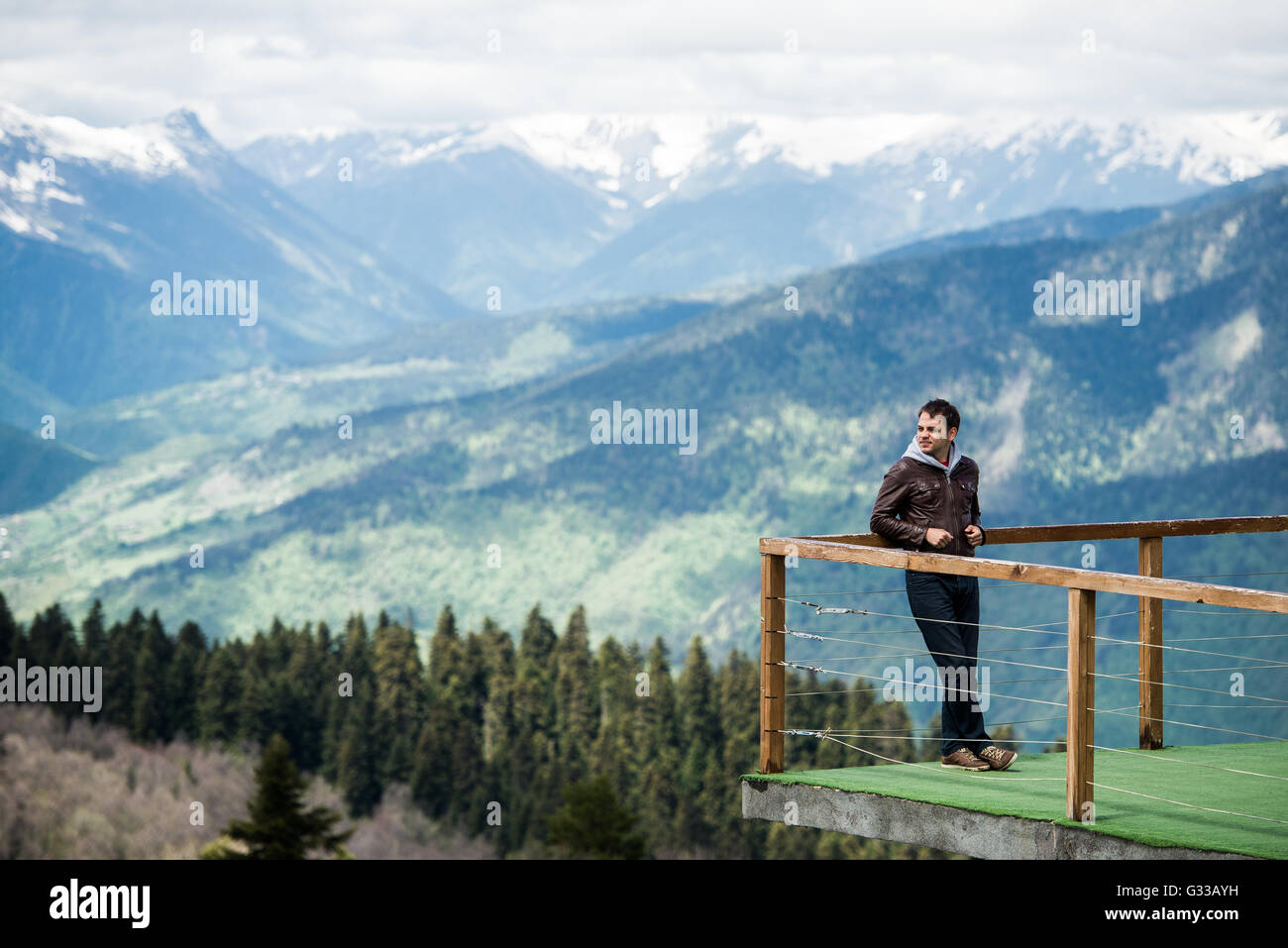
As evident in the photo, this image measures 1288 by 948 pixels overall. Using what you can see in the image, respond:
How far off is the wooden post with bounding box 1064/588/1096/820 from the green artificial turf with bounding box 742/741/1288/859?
0.15 m

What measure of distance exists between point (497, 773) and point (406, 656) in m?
11.1

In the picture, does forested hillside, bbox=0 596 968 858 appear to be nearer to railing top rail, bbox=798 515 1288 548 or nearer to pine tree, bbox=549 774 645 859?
pine tree, bbox=549 774 645 859

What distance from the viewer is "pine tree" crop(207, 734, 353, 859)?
2499 inches

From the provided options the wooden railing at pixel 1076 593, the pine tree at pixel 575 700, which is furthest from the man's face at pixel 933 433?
the pine tree at pixel 575 700

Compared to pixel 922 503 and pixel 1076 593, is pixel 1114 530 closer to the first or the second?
pixel 922 503

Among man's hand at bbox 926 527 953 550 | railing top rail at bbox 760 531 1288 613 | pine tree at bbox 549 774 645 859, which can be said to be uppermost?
man's hand at bbox 926 527 953 550

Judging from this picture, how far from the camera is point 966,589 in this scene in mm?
10508

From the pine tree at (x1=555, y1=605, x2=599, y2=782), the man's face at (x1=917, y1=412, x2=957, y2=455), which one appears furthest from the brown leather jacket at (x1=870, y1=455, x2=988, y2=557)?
the pine tree at (x1=555, y1=605, x2=599, y2=782)

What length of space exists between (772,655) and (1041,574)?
2.06m

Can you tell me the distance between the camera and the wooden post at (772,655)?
10.5 meters

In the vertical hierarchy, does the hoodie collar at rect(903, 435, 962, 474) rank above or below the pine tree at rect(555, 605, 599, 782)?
above
